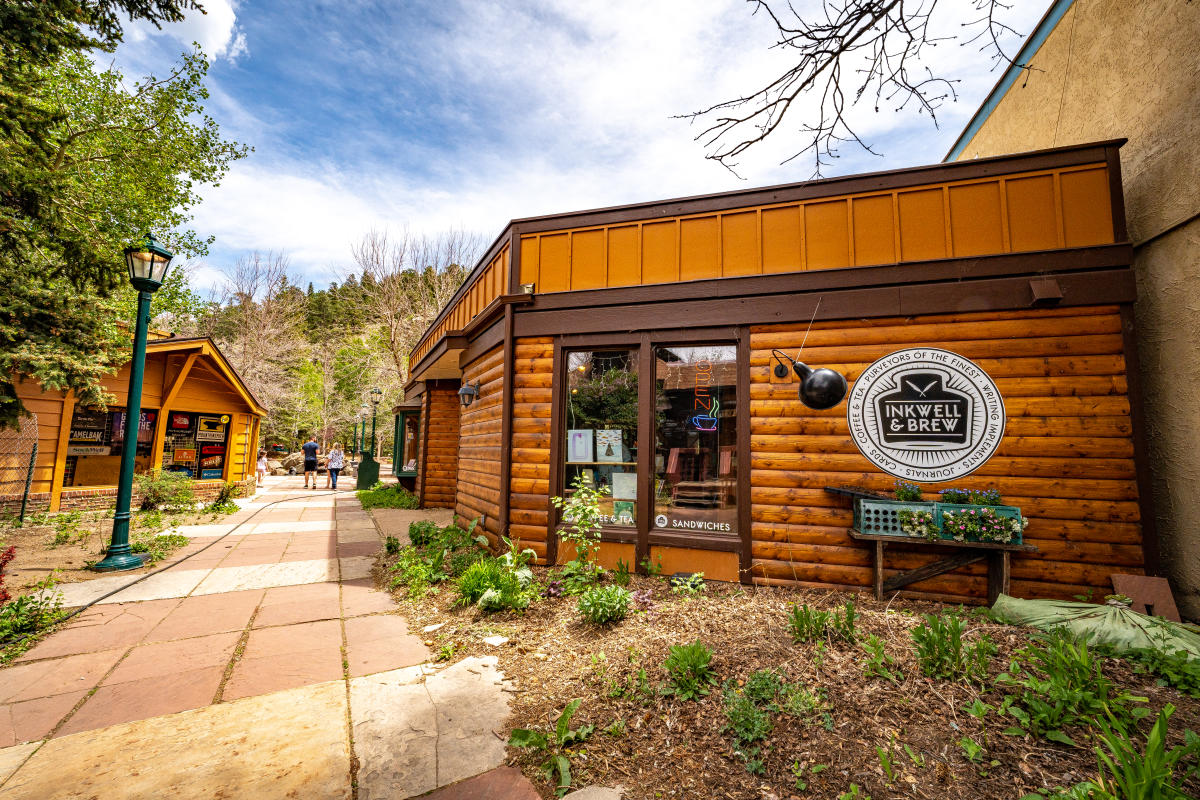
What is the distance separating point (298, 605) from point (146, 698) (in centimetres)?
185

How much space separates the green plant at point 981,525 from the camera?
13.4 ft

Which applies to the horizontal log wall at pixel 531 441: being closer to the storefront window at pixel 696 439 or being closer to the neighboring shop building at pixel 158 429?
the storefront window at pixel 696 439

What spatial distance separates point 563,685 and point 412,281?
71.5ft

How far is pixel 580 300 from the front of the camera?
578cm

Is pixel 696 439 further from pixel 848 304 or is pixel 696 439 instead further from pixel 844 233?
pixel 844 233

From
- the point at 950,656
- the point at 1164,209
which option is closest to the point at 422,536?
the point at 950,656

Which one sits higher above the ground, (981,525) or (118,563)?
(981,525)

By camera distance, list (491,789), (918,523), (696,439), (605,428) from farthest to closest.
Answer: (605,428)
(696,439)
(918,523)
(491,789)

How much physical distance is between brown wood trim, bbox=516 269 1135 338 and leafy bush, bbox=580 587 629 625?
294cm

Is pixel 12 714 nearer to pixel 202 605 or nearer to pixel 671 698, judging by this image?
pixel 202 605

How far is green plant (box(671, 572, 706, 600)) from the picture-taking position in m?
4.59

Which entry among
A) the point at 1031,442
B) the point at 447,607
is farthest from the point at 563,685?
the point at 1031,442

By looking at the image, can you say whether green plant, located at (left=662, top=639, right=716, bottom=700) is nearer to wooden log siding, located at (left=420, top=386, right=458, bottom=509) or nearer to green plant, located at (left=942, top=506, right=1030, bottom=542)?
green plant, located at (left=942, top=506, right=1030, bottom=542)

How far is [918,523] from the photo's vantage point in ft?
14.0
